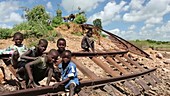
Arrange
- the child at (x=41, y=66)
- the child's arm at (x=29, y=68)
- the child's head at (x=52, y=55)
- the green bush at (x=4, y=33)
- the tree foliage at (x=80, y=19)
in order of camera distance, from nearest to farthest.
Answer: the child's arm at (x=29, y=68)
the child at (x=41, y=66)
the child's head at (x=52, y=55)
the green bush at (x=4, y=33)
the tree foliage at (x=80, y=19)

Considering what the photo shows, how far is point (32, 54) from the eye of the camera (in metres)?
5.04

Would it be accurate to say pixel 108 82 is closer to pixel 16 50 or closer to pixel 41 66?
pixel 41 66

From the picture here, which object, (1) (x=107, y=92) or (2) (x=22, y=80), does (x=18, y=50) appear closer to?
(2) (x=22, y=80)

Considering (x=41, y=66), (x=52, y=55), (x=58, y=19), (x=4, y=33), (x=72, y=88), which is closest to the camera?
(x=72, y=88)

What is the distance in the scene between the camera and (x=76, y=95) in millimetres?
4871

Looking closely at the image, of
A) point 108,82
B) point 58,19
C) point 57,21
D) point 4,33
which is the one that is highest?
point 58,19

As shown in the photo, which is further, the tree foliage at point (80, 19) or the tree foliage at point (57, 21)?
the tree foliage at point (80, 19)

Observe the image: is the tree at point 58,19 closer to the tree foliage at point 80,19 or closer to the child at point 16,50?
the tree foliage at point 80,19

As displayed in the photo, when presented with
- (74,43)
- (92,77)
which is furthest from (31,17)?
(92,77)

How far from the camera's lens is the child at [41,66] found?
185 inches

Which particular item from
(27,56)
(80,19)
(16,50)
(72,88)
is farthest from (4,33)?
(72,88)

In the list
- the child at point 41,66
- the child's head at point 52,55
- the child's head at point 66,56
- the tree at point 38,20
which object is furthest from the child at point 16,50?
the tree at point 38,20

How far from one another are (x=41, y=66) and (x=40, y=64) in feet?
0.17

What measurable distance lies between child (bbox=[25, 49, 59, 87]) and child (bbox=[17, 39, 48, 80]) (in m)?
0.13
